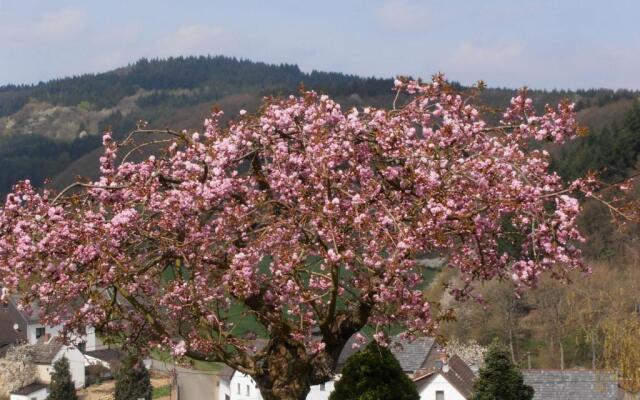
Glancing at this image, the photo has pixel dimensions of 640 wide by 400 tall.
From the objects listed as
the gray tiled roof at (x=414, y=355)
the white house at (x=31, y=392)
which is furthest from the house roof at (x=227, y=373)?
the white house at (x=31, y=392)

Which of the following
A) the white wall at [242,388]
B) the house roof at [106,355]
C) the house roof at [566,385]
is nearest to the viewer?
the house roof at [566,385]

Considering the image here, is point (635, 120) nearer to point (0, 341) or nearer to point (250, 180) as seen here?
point (0, 341)

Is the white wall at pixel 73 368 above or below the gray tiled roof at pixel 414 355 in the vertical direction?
below

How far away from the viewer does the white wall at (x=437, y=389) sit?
43781 mm

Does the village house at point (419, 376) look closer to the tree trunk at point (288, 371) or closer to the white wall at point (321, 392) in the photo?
the white wall at point (321, 392)

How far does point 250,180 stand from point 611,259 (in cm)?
6560

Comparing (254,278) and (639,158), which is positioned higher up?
(639,158)

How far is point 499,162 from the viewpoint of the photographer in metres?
10.8

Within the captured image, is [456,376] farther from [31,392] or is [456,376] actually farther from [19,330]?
[19,330]

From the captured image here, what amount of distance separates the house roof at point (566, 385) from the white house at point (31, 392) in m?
41.2

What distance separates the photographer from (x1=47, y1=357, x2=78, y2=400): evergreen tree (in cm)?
5816

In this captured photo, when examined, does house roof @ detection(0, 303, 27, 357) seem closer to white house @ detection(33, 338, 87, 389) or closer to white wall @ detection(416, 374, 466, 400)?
white house @ detection(33, 338, 87, 389)

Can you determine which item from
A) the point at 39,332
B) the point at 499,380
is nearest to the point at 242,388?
the point at 499,380

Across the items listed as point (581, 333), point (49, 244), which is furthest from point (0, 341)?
point (49, 244)
